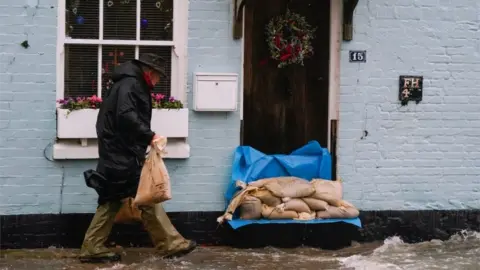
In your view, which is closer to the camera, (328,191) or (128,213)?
(128,213)

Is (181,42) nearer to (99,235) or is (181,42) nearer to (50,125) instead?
(50,125)

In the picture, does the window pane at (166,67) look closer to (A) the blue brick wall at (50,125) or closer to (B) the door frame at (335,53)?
(A) the blue brick wall at (50,125)

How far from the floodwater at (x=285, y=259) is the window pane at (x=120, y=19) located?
201 cm

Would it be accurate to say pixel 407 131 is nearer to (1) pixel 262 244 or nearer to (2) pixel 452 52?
(2) pixel 452 52

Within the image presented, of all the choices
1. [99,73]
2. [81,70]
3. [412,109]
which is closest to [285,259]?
[412,109]

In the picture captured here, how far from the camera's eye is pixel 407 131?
8.41 m

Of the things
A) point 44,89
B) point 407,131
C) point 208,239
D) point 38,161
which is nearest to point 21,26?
point 44,89

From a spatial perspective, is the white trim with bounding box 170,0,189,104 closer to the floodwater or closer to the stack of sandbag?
the stack of sandbag

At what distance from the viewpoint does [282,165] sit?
8.17 m

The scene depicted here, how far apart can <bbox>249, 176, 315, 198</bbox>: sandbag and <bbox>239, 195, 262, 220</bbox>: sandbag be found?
0.16 m

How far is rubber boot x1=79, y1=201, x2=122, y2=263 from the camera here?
23.7 feet

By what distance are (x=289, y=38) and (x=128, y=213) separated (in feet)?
7.76

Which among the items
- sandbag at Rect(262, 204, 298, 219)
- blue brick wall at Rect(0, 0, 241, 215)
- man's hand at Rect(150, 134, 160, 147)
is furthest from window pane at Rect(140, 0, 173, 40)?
sandbag at Rect(262, 204, 298, 219)

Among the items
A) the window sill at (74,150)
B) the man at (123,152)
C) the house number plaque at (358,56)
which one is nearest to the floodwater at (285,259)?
the man at (123,152)
